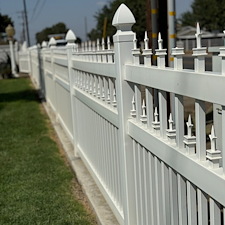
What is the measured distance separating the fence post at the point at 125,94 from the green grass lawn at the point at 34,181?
1.14 m

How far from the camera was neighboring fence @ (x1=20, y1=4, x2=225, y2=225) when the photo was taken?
77.6 inches

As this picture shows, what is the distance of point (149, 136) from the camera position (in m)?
2.73

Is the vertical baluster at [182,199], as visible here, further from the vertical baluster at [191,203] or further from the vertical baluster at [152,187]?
the vertical baluster at [152,187]

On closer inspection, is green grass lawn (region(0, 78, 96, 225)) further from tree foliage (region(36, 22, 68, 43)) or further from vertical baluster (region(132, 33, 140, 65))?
tree foliage (region(36, 22, 68, 43))

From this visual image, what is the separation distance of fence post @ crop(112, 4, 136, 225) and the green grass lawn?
44.9 inches

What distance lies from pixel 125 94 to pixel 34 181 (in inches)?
118

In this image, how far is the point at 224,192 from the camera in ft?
5.97

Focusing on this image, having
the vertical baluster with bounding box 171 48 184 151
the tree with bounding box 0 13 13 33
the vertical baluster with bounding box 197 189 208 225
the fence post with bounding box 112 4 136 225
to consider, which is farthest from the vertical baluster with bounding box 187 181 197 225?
the tree with bounding box 0 13 13 33

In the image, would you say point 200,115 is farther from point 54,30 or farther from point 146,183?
point 54,30

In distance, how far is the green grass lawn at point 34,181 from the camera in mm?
4621

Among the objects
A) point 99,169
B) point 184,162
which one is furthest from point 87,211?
point 184,162

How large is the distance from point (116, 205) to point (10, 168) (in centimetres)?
297

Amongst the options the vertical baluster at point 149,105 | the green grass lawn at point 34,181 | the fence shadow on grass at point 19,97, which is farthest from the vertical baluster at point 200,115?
the fence shadow on grass at point 19,97

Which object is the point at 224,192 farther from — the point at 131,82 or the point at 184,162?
the point at 131,82
